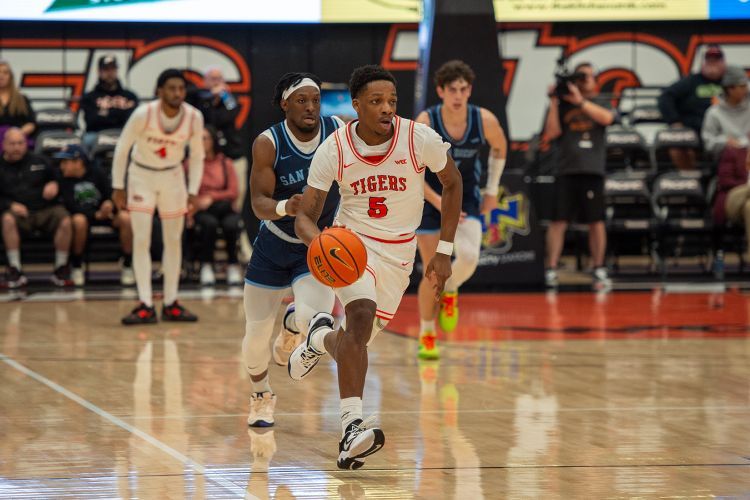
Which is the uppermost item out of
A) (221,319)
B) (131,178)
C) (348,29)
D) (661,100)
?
(348,29)

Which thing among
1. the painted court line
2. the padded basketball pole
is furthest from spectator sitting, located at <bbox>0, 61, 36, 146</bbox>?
the painted court line

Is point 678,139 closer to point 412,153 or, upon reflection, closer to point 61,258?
point 61,258

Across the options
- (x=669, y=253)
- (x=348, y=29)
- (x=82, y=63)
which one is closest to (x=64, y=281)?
(x=82, y=63)

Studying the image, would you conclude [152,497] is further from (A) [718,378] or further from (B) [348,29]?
(B) [348,29]

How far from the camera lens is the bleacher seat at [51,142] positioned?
1436 centimetres

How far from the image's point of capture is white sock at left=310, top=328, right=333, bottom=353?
5.61 meters

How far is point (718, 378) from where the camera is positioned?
26.5 ft

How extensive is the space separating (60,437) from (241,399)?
55.5 inches

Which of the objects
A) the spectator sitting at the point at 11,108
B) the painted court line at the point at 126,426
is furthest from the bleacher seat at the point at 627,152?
the painted court line at the point at 126,426

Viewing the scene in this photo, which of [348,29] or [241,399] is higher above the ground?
[348,29]

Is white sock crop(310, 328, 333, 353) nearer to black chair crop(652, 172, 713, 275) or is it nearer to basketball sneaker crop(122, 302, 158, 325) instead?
basketball sneaker crop(122, 302, 158, 325)

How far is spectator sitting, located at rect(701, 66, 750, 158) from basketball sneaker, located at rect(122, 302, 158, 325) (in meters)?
7.20

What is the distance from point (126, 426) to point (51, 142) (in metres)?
8.64

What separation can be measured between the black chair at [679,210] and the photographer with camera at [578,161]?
4.17 feet
